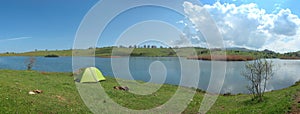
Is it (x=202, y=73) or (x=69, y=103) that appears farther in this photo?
(x=202, y=73)

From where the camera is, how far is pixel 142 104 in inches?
922

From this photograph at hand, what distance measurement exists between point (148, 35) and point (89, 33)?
665 cm

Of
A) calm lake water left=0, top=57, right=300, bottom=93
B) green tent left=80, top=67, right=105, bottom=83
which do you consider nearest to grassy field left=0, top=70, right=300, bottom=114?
green tent left=80, top=67, right=105, bottom=83

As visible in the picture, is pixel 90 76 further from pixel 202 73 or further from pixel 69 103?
pixel 202 73

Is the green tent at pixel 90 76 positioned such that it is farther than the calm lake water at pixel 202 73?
No

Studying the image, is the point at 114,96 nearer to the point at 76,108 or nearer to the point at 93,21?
the point at 76,108

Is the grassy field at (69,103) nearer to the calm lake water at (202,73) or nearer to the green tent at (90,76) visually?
the green tent at (90,76)

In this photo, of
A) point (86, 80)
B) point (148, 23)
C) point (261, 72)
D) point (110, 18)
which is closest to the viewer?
point (110, 18)

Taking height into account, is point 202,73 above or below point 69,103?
below

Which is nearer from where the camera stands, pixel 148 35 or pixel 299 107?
pixel 299 107

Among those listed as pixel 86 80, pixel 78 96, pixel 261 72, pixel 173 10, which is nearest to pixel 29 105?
pixel 78 96

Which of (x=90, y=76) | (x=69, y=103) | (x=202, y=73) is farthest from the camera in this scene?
(x=202, y=73)

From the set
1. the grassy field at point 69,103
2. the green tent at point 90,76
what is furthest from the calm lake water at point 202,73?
the grassy field at point 69,103

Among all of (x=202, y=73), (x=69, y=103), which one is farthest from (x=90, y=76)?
(x=202, y=73)
